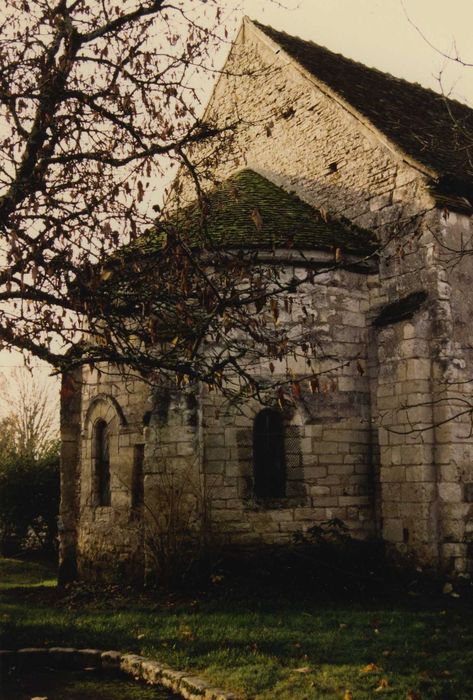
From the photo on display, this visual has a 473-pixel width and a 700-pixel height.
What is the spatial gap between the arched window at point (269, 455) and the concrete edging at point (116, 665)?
395 cm

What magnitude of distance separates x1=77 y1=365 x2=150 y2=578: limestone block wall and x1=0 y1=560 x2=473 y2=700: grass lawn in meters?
0.80

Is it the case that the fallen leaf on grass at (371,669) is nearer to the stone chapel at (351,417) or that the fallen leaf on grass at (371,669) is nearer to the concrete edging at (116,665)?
the concrete edging at (116,665)

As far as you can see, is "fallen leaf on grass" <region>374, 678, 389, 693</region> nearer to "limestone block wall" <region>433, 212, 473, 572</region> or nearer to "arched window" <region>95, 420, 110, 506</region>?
"limestone block wall" <region>433, 212, 473, 572</region>

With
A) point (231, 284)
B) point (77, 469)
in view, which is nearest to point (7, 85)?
point (231, 284)

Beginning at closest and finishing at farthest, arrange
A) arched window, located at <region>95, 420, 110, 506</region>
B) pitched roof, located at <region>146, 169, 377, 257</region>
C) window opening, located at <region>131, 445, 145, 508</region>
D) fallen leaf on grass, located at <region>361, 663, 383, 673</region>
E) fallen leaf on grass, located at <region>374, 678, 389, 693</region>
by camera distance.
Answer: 1. fallen leaf on grass, located at <region>374, 678, 389, 693</region>
2. fallen leaf on grass, located at <region>361, 663, 383, 673</region>
3. pitched roof, located at <region>146, 169, 377, 257</region>
4. window opening, located at <region>131, 445, 145, 508</region>
5. arched window, located at <region>95, 420, 110, 506</region>

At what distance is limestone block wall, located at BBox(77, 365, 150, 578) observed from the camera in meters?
10.6

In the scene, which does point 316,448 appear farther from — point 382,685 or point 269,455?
point 382,685

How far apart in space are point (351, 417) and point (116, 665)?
5410 millimetres

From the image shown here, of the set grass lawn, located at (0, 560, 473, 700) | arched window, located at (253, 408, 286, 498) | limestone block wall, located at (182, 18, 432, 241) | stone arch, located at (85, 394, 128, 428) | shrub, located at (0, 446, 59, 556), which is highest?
limestone block wall, located at (182, 18, 432, 241)

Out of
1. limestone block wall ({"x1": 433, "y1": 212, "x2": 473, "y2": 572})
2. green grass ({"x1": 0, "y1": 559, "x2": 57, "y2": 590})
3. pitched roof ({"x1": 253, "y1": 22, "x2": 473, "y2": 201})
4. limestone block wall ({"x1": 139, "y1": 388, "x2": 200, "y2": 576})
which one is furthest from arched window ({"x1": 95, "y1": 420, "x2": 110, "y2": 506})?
pitched roof ({"x1": 253, "y1": 22, "x2": 473, "y2": 201})

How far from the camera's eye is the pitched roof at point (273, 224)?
10547mm

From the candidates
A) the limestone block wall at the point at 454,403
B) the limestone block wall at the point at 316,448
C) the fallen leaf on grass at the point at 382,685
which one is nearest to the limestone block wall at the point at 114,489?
the limestone block wall at the point at 316,448

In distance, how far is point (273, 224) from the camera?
36.7 feet

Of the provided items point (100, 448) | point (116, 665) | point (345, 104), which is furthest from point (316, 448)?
point (345, 104)
